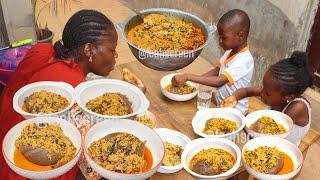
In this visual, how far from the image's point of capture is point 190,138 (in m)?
2.47

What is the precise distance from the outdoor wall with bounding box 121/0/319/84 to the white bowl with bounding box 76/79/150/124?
7.96 feet

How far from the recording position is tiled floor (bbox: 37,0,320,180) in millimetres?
3648

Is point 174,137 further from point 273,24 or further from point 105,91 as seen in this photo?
point 273,24

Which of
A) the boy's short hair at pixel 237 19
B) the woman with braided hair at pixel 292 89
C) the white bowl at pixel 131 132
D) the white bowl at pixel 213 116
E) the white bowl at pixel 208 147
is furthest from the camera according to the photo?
the boy's short hair at pixel 237 19

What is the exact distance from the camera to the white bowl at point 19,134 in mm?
1684

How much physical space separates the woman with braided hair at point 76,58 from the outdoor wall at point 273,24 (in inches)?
85.7

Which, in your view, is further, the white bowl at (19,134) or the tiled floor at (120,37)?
the tiled floor at (120,37)

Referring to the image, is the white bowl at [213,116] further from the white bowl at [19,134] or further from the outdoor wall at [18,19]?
the outdoor wall at [18,19]

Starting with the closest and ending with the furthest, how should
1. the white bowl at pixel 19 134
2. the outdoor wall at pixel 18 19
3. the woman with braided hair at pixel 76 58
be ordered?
the white bowl at pixel 19 134 → the woman with braided hair at pixel 76 58 → the outdoor wall at pixel 18 19

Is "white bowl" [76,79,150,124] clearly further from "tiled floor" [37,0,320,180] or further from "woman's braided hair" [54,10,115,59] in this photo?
"tiled floor" [37,0,320,180]

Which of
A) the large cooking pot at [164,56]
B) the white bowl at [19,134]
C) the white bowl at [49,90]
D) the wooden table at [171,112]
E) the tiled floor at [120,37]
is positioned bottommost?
the tiled floor at [120,37]

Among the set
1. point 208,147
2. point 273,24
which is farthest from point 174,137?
point 273,24

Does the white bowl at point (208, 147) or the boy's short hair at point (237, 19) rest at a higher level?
the boy's short hair at point (237, 19)

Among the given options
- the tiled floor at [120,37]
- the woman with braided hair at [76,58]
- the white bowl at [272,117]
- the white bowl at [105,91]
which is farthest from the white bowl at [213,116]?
the tiled floor at [120,37]
